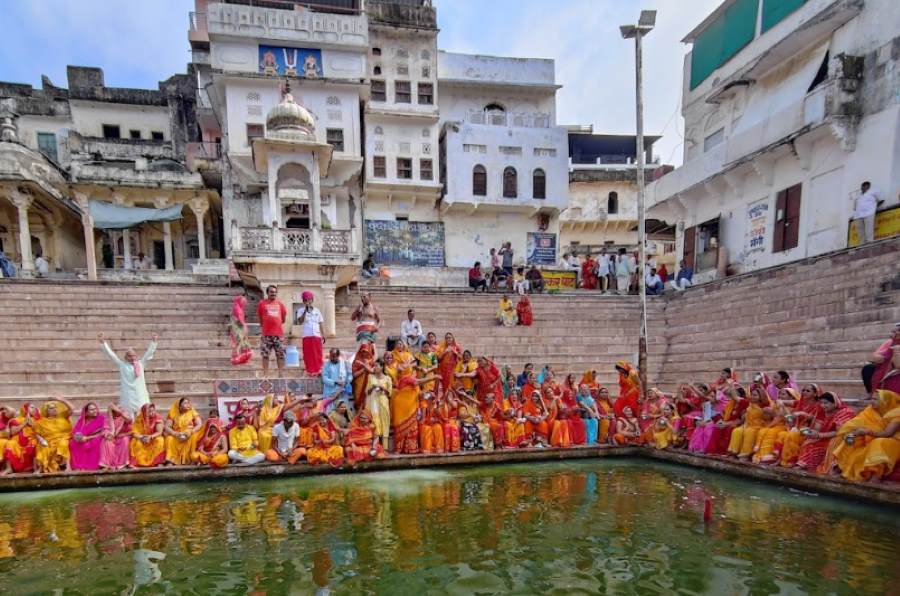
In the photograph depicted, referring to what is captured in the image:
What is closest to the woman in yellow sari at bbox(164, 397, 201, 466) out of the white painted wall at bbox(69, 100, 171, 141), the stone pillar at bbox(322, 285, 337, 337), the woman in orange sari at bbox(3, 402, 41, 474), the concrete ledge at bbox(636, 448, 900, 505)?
the woman in orange sari at bbox(3, 402, 41, 474)

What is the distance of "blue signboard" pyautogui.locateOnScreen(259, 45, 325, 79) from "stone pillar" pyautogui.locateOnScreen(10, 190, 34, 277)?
375 inches

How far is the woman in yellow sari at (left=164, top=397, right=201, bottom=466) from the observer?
652 cm

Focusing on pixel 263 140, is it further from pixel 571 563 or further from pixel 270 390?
pixel 571 563

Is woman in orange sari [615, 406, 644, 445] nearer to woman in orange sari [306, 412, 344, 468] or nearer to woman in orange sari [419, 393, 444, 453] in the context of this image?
woman in orange sari [419, 393, 444, 453]

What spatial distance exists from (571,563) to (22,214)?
20.8 meters

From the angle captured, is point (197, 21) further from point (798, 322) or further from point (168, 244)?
point (798, 322)

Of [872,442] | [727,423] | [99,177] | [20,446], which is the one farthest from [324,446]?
[99,177]

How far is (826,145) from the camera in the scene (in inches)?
505

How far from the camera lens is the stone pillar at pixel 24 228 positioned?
53.1 ft

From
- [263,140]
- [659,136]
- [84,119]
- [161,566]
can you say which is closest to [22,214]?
[84,119]

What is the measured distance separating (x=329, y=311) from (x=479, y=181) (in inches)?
542

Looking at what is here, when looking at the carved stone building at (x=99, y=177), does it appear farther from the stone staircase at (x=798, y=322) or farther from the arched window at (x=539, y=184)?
the stone staircase at (x=798, y=322)

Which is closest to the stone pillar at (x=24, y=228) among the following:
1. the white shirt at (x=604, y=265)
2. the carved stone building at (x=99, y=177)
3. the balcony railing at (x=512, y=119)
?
the carved stone building at (x=99, y=177)

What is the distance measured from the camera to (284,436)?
22.1 feet
